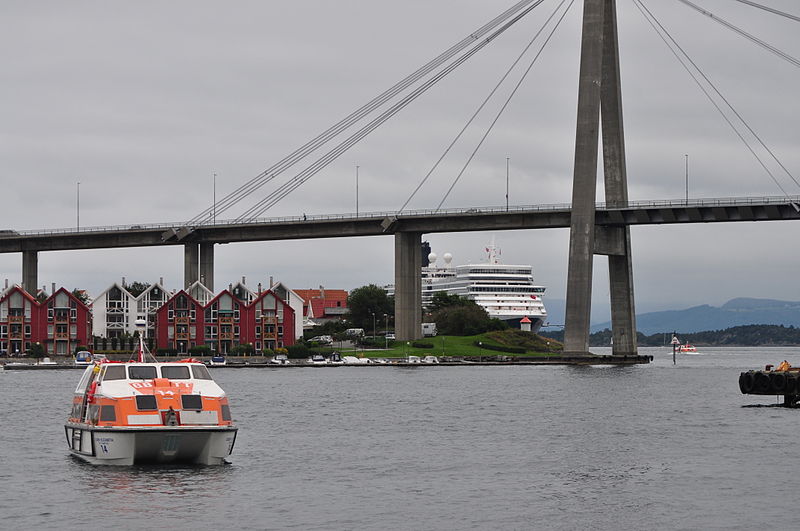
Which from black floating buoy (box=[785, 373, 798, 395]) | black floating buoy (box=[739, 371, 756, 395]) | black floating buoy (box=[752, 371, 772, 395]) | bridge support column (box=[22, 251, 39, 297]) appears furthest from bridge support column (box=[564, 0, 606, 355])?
bridge support column (box=[22, 251, 39, 297])

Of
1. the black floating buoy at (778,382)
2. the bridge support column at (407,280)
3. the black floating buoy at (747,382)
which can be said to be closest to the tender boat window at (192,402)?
the black floating buoy at (778,382)

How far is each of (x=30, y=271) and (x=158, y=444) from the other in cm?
13478

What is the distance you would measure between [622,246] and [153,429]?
99.7m

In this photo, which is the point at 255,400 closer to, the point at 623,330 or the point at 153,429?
the point at 153,429

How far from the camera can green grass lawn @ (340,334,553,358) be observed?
152375mm

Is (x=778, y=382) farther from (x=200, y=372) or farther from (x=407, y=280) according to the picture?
(x=407, y=280)

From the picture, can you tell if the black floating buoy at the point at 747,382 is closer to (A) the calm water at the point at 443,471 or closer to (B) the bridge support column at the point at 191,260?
(A) the calm water at the point at 443,471

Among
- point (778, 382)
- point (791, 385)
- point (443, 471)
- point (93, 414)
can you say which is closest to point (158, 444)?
point (93, 414)

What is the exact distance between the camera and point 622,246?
136375 millimetres

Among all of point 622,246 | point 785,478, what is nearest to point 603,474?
point 785,478

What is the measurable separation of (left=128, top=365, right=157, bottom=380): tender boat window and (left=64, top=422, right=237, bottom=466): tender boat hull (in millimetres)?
2031

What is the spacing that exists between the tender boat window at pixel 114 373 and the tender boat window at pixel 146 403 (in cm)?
188

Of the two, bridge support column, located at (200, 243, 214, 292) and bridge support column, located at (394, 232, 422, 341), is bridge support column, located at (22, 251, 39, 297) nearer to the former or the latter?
bridge support column, located at (200, 243, 214, 292)

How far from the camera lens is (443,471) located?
147 feet
